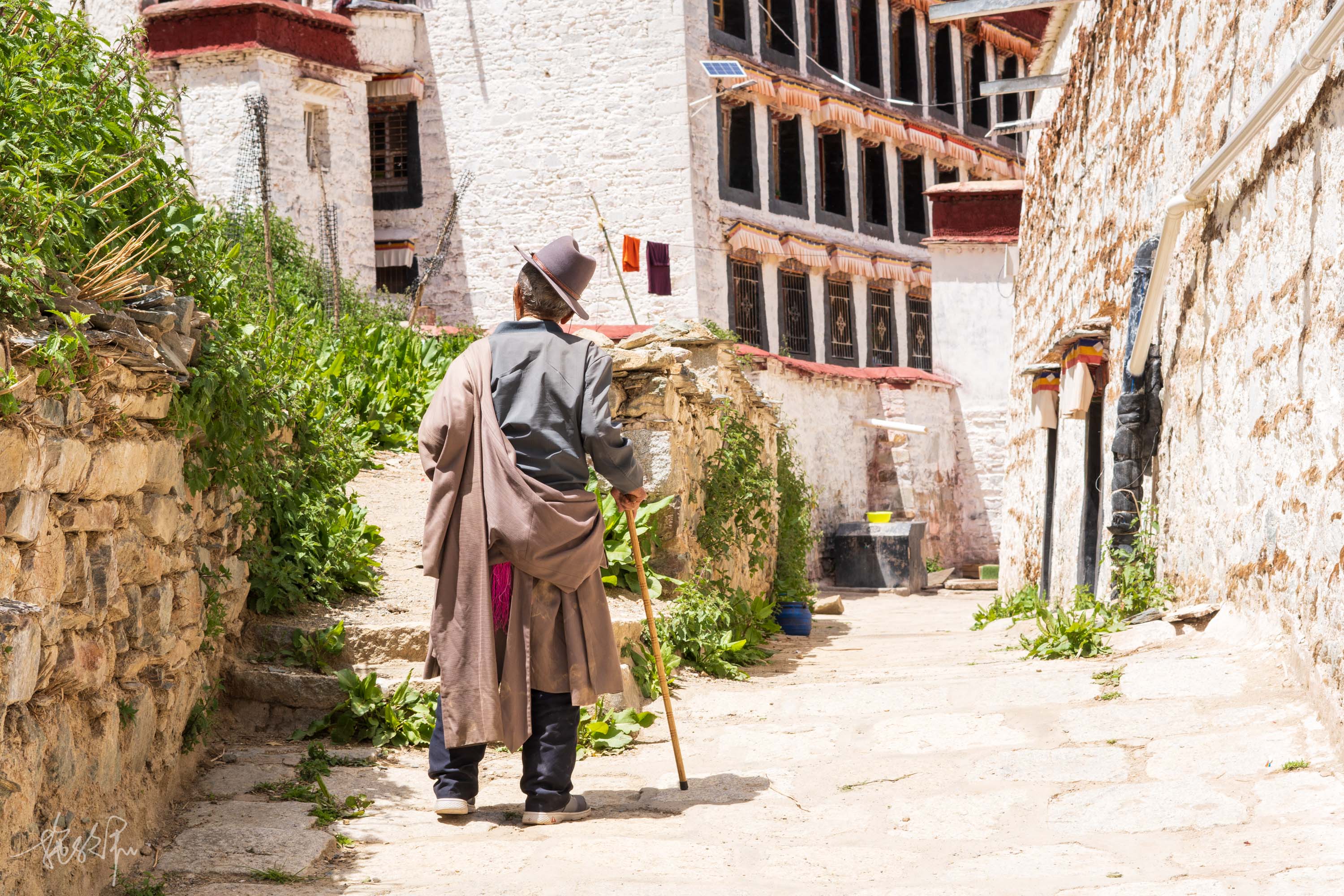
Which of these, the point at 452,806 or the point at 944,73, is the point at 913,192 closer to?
the point at 944,73

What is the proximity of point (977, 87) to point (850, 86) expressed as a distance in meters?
5.07

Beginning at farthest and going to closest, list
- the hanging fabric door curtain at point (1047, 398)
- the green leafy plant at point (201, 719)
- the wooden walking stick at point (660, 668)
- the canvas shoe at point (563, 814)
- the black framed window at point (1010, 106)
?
the black framed window at point (1010, 106) → the hanging fabric door curtain at point (1047, 398) → the wooden walking stick at point (660, 668) → the green leafy plant at point (201, 719) → the canvas shoe at point (563, 814)

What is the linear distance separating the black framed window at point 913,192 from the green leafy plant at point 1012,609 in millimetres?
15832

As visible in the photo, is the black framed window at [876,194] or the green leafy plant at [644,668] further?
the black framed window at [876,194]

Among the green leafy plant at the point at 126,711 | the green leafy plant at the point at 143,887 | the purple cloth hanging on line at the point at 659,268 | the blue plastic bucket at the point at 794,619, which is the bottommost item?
the blue plastic bucket at the point at 794,619

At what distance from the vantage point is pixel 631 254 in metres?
18.2

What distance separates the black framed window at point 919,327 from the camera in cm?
2397

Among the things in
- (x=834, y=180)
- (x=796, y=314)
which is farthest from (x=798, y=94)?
(x=796, y=314)

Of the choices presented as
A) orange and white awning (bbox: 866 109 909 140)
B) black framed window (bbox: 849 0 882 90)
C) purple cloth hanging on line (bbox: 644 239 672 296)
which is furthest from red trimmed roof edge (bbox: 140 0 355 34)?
black framed window (bbox: 849 0 882 90)

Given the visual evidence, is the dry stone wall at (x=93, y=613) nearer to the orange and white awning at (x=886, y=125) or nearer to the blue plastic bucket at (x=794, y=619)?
the blue plastic bucket at (x=794, y=619)

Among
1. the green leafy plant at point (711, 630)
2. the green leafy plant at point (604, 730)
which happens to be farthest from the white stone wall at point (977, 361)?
the green leafy plant at point (604, 730)

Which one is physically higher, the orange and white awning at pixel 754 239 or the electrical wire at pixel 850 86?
the electrical wire at pixel 850 86

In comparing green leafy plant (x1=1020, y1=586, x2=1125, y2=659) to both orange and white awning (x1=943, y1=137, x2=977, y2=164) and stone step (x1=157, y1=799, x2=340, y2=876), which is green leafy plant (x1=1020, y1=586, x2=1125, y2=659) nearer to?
stone step (x1=157, y1=799, x2=340, y2=876)

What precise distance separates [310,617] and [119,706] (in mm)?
1743
